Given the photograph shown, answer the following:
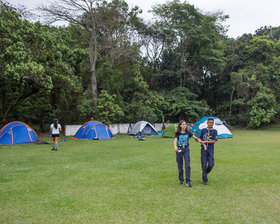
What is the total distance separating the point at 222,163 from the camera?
27.0 feet

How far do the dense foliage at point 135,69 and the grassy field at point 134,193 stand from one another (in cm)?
909

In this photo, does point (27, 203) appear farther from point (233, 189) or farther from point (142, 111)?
point (142, 111)

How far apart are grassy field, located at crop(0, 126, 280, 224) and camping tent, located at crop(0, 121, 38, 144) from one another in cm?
607

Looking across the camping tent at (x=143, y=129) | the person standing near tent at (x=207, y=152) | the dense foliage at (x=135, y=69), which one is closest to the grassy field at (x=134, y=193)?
the person standing near tent at (x=207, y=152)

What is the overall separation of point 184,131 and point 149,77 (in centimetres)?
2428

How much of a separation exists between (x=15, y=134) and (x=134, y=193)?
11225 mm

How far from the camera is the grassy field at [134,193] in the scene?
12.9 feet

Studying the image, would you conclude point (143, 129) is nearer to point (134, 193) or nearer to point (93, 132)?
point (93, 132)

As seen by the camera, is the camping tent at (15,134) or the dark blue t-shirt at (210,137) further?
the camping tent at (15,134)

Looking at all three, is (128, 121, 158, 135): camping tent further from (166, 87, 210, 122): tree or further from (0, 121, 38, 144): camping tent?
(0, 121, 38, 144): camping tent

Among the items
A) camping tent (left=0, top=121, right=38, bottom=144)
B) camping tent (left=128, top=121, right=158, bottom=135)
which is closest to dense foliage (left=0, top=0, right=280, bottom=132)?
camping tent (left=128, top=121, right=158, bottom=135)

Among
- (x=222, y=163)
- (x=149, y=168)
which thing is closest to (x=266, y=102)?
(x=222, y=163)

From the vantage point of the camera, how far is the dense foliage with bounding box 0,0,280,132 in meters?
16.5

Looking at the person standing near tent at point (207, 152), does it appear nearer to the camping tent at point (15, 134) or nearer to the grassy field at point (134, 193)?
the grassy field at point (134, 193)
